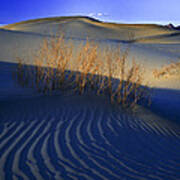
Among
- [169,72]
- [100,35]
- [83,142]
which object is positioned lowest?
[83,142]

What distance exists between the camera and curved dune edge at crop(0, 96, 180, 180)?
2207 millimetres

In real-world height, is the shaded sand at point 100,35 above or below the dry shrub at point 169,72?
above

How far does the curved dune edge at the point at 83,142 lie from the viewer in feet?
7.24

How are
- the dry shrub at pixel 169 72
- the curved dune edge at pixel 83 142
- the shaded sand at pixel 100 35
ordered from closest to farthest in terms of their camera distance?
1. the curved dune edge at pixel 83 142
2. the dry shrub at pixel 169 72
3. the shaded sand at pixel 100 35

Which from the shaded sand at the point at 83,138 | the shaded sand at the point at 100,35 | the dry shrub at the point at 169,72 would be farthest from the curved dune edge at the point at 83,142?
the shaded sand at the point at 100,35

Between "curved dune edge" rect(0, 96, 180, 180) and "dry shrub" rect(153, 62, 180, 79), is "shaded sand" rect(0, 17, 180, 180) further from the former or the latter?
"dry shrub" rect(153, 62, 180, 79)

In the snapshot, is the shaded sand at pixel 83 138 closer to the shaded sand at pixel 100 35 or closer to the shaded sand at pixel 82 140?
the shaded sand at pixel 82 140

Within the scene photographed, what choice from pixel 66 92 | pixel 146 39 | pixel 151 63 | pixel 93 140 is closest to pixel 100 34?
pixel 146 39

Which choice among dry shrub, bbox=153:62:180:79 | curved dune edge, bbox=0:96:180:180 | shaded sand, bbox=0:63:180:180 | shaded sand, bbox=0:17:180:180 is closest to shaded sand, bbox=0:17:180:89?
dry shrub, bbox=153:62:180:79

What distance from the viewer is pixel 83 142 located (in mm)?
2814

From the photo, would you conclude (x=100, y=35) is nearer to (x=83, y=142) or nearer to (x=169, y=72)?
(x=169, y=72)

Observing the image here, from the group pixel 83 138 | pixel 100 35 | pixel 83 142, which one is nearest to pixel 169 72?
pixel 83 138

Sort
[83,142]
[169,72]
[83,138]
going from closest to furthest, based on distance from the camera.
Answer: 1. [83,142]
2. [83,138]
3. [169,72]

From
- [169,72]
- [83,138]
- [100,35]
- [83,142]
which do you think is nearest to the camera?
[83,142]
